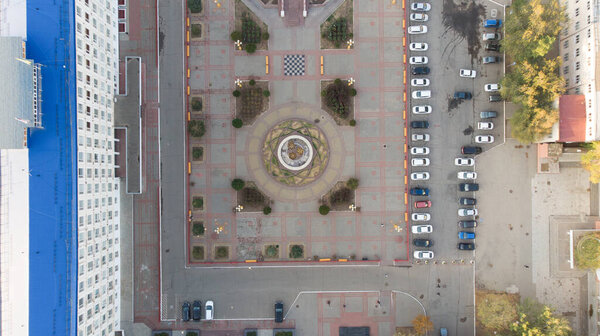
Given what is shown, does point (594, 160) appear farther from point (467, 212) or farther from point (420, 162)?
point (420, 162)

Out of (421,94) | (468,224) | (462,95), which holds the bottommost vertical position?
(468,224)

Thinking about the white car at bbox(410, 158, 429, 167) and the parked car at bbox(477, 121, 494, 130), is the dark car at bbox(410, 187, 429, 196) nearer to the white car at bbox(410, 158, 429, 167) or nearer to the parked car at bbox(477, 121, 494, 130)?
the white car at bbox(410, 158, 429, 167)

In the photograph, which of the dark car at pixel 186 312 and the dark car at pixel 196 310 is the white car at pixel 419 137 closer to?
the dark car at pixel 196 310

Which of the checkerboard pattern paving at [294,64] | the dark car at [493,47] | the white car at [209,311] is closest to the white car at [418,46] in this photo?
the dark car at [493,47]

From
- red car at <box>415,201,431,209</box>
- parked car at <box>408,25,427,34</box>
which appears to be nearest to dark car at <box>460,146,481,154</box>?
red car at <box>415,201,431,209</box>

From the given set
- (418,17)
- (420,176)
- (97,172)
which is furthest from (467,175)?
(97,172)
